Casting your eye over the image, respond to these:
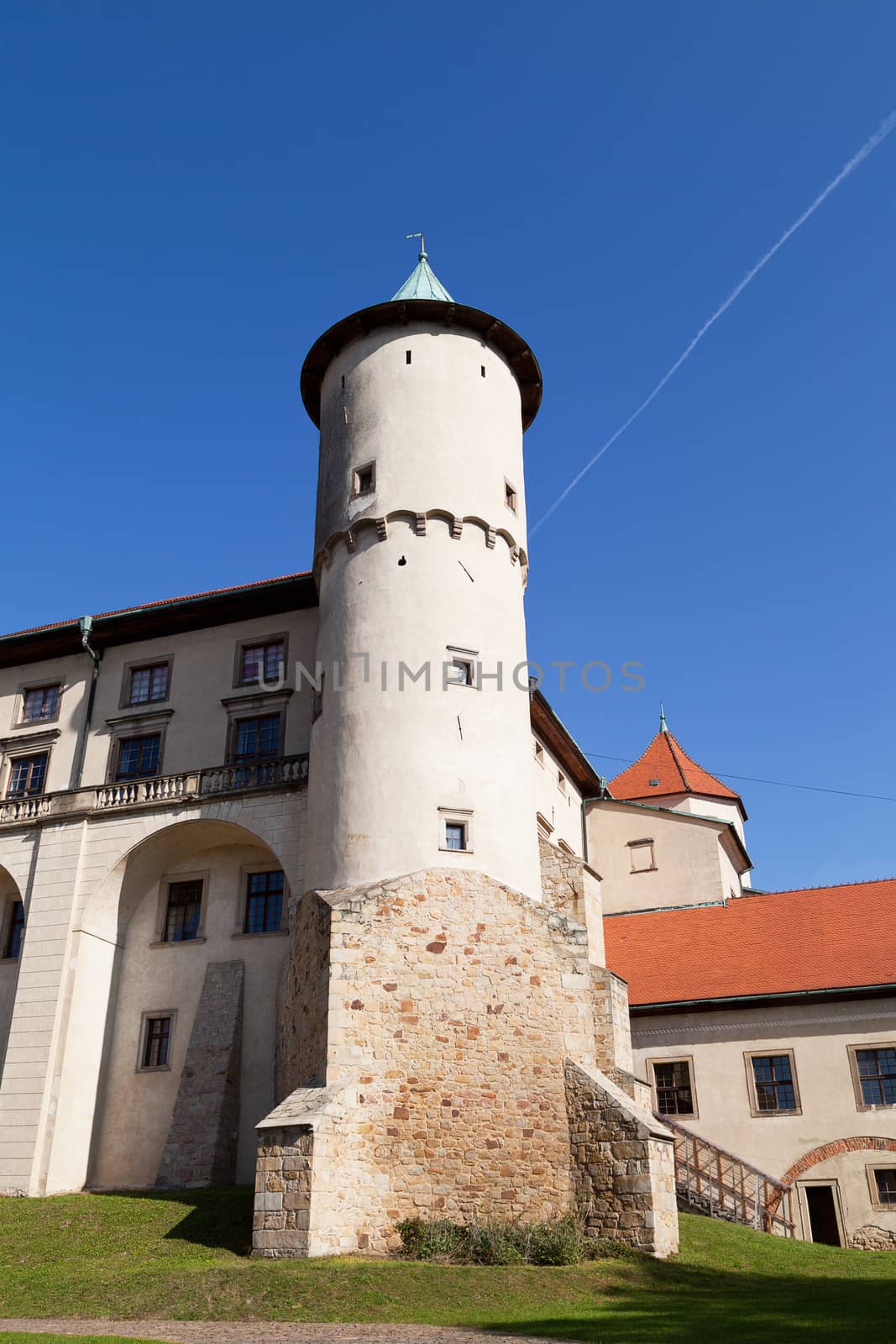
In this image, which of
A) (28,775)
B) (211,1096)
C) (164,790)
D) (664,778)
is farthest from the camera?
(664,778)

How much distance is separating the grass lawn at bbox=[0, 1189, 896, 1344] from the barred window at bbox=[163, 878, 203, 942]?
7.70 meters

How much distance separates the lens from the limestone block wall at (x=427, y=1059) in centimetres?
1898

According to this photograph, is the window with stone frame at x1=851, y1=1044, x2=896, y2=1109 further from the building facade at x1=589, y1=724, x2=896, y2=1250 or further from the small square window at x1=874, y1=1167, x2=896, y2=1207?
the small square window at x1=874, y1=1167, x2=896, y2=1207

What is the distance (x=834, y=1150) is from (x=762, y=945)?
6037 mm

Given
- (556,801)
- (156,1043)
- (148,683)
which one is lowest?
(156,1043)

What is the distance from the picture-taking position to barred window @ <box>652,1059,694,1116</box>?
2909 centimetres

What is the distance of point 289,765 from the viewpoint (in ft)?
89.0

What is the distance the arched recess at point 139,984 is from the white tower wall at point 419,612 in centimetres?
399

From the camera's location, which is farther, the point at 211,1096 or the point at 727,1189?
the point at 727,1189

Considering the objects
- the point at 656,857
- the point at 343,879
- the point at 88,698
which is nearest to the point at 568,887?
the point at 343,879

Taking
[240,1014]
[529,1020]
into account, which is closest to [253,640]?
[240,1014]

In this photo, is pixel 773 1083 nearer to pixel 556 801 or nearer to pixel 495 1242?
pixel 556 801

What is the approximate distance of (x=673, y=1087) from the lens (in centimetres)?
2950

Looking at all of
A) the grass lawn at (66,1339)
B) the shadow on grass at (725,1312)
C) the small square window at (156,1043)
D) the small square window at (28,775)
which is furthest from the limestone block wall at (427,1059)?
the small square window at (28,775)
